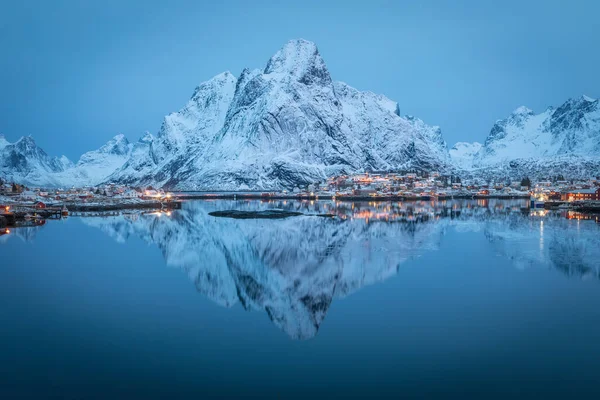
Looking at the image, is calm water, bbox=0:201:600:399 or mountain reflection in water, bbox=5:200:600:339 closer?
calm water, bbox=0:201:600:399

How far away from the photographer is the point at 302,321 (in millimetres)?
13914

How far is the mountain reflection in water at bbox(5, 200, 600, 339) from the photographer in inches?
666

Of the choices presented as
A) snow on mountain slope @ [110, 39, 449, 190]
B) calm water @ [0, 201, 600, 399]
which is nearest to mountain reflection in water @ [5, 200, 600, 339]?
calm water @ [0, 201, 600, 399]

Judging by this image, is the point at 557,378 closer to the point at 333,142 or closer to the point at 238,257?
the point at 238,257

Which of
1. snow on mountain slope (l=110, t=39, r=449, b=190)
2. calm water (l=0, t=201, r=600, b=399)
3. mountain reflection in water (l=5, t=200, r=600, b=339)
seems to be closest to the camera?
calm water (l=0, t=201, r=600, b=399)

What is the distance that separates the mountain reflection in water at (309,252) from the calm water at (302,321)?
5.4 inches

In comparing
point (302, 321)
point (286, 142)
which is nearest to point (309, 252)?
point (302, 321)

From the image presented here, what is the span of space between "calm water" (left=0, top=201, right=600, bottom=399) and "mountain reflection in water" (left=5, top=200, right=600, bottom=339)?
0.45 ft

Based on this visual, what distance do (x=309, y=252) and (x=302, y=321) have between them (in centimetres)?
1236

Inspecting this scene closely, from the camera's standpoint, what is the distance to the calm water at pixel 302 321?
9711 mm

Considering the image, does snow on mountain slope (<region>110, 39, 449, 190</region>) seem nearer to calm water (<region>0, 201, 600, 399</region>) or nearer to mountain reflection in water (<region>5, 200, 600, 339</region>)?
mountain reflection in water (<region>5, 200, 600, 339</region>)

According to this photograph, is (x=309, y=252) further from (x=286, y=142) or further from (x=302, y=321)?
(x=286, y=142)

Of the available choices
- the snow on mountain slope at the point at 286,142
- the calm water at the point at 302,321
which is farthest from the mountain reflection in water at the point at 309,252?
the snow on mountain slope at the point at 286,142

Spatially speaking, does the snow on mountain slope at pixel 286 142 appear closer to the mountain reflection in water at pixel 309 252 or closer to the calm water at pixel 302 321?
the mountain reflection in water at pixel 309 252
